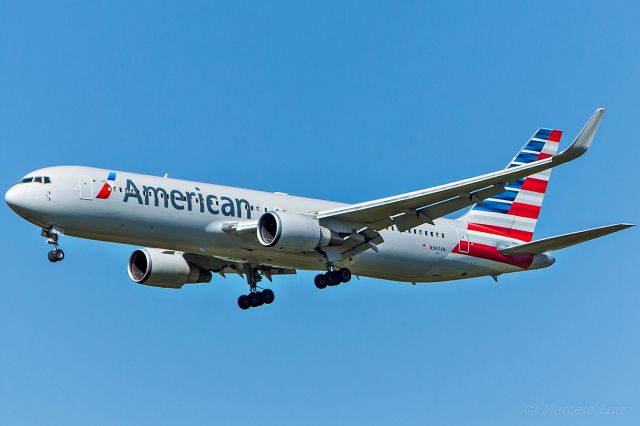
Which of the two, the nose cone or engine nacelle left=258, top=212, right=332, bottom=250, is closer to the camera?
the nose cone

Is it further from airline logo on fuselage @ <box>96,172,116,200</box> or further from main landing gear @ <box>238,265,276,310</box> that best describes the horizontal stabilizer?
airline logo on fuselage @ <box>96,172,116,200</box>

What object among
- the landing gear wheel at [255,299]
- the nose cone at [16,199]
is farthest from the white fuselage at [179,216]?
the landing gear wheel at [255,299]

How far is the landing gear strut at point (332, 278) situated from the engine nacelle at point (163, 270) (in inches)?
226

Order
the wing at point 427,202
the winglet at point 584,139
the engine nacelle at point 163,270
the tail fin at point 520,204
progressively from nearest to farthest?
1. the winglet at point 584,139
2. the wing at point 427,202
3. the engine nacelle at point 163,270
4. the tail fin at point 520,204

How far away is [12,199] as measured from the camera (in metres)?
42.2

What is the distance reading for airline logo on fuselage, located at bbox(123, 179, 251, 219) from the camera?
142ft

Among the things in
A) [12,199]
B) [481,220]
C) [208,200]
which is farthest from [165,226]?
[481,220]

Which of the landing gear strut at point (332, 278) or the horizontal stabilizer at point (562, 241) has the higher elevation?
the horizontal stabilizer at point (562, 241)

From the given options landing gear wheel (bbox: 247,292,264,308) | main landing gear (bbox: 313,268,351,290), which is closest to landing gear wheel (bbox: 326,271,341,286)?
main landing gear (bbox: 313,268,351,290)

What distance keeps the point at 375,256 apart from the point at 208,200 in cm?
754

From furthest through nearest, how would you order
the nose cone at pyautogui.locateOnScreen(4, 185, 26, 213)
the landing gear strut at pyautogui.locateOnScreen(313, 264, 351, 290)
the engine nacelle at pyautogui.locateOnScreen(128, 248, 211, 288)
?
the engine nacelle at pyautogui.locateOnScreen(128, 248, 211, 288)
the landing gear strut at pyautogui.locateOnScreen(313, 264, 351, 290)
the nose cone at pyautogui.locateOnScreen(4, 185, 26, 213)

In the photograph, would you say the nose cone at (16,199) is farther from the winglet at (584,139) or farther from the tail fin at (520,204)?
the tail fin at (520,204)

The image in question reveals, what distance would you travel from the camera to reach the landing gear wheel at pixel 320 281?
152ft

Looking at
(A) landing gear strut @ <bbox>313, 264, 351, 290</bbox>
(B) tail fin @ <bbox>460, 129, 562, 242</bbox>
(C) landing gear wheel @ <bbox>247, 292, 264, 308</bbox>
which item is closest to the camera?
(A) landing gear strut @ <bbox>313, 264, 351, 290</bbox>
